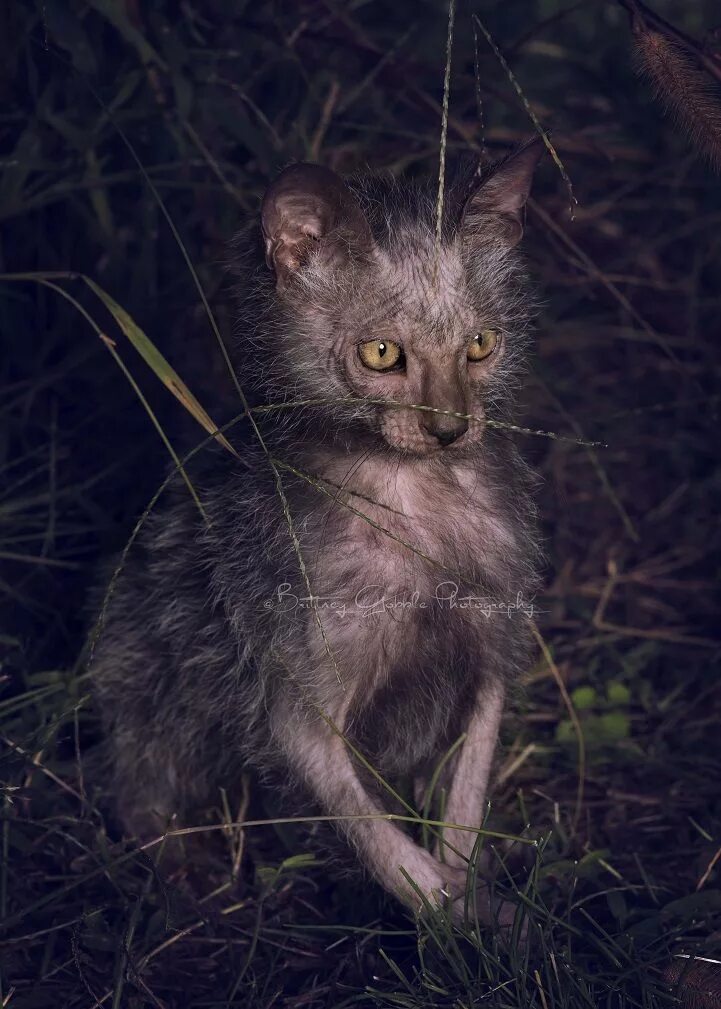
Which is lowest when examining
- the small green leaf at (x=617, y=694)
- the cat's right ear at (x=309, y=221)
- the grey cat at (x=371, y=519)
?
the small green leaf at (x=617, y=694)

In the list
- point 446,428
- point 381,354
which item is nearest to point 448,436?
point 446,428

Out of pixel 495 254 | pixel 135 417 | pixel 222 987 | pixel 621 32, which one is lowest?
pixel 222 987

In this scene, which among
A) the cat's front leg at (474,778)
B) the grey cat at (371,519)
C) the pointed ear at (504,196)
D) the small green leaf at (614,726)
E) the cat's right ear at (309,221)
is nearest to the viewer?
the cat's right ear at (309,221)

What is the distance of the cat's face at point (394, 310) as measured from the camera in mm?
2350

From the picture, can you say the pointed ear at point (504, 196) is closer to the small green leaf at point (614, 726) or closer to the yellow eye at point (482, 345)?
the yellow eye at point (482, 345)

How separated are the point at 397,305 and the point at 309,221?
0.25 m

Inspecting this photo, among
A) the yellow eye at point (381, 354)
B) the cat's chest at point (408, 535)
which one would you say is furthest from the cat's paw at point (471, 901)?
the yellow eye at point (381, 354)

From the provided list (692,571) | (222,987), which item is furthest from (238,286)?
(692,571)

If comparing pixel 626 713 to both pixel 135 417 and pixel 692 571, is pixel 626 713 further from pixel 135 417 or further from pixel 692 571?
pixel 135 417

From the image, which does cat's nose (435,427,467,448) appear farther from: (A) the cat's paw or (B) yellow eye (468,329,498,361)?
(A) the cat's paw

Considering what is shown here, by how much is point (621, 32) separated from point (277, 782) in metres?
3.04

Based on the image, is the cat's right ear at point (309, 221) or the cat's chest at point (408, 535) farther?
the cat's chest at point (408, 535)

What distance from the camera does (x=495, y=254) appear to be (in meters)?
2.61

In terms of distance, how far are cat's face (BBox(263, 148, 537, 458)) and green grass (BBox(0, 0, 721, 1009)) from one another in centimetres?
32
